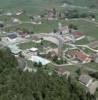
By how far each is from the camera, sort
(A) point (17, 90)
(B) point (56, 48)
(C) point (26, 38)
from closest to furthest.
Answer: (A) point (17, 90) → (B) point (56, 48) → (C) point (26, 38)

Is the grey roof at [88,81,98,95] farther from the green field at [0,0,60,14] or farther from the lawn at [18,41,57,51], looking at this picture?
the green field at [0,0,60,14]

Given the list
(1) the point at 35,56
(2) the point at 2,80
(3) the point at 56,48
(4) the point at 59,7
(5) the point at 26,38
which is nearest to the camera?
(2) the point at 2,80

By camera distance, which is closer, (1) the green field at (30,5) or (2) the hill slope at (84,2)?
(1) the green field at (30,5)

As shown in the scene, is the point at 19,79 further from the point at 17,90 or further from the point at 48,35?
the point at 48,35

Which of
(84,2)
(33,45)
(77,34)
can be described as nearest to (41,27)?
(77,34)

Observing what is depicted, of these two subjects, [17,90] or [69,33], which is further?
[69,33]

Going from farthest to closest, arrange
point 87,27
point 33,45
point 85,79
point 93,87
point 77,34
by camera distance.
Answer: point 87,27 < point 77,34 < point 33,45 < point 85,79 < point 93,87

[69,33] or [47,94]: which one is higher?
[47,94]

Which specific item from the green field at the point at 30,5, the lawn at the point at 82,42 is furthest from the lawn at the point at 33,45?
the green field at the point at 30,5

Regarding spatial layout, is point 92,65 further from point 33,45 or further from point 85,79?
point 33,45

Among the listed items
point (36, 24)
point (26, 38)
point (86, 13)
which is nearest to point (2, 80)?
point (26, 38)

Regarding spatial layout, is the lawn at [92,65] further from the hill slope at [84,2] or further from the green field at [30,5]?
the hill slope at [84,2]
